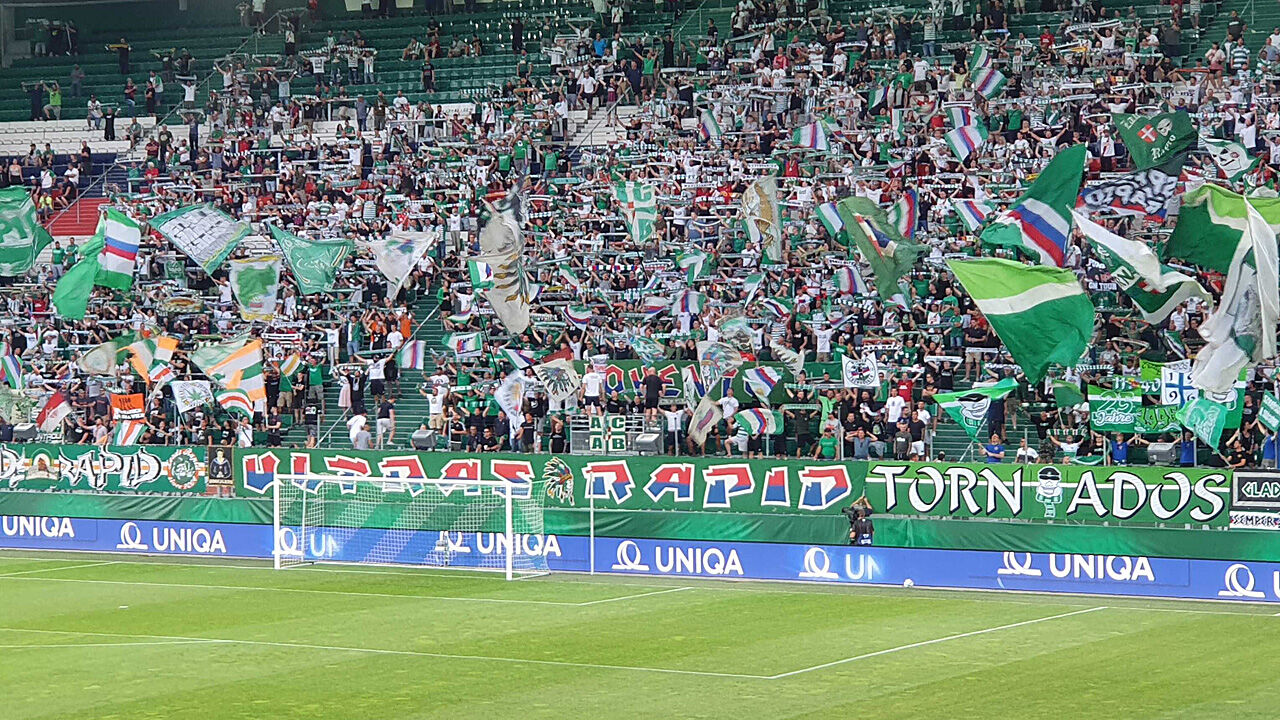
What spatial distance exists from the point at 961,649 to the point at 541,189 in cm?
2639

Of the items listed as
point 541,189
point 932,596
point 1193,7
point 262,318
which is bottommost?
point 932,596

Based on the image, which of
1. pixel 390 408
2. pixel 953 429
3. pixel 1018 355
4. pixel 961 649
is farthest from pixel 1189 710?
pixel 390 408

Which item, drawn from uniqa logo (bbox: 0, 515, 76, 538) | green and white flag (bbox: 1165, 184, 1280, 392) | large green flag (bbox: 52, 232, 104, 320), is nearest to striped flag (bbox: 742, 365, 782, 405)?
green and white flag (bbox: 1165, 184, 1280, 392)

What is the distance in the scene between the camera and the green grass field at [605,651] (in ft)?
68.8

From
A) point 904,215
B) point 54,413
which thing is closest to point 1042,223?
point 904,215

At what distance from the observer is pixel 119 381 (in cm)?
4547

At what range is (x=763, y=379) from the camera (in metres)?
39.1

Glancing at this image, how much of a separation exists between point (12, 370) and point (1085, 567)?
26.7 m

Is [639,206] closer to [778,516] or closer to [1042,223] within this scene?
[1042,223]

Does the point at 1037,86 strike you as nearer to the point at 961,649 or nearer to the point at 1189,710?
the point at 961,649

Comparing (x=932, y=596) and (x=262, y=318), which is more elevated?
(x=262, y=318)

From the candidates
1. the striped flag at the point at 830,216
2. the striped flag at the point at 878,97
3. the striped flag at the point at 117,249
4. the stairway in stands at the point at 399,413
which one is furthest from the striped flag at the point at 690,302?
the striped flag at the point at 117,249

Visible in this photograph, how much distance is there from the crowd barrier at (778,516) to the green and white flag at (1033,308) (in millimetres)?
2048

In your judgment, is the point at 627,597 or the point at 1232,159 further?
the point at 1232,159
